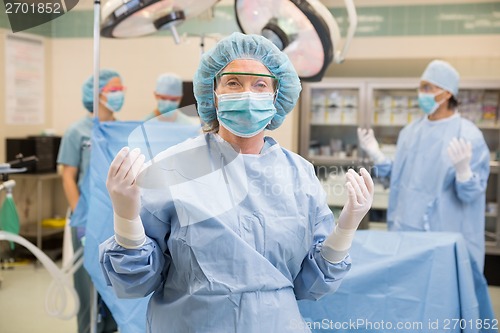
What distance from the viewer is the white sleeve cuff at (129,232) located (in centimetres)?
108

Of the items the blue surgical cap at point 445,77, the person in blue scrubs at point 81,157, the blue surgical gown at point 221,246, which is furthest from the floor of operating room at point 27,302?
the blue surgical gown at point 221,246

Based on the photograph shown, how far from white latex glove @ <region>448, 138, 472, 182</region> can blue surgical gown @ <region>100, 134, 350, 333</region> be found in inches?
57.3

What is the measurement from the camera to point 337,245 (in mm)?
1241

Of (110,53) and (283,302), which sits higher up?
(110,53)

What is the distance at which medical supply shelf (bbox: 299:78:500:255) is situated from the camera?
4.16m

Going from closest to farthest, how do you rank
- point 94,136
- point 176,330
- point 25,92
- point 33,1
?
1. point 176,330
2. point 33,1
3. point 94,136
4. point 25,92

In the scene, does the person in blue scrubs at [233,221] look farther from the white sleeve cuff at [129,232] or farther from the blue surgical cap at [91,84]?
the blue surgical cap at [91,84]

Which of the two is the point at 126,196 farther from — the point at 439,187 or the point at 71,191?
the point at 439,187

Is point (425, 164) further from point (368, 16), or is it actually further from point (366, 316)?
point (368, 16)

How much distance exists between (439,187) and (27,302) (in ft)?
8.53

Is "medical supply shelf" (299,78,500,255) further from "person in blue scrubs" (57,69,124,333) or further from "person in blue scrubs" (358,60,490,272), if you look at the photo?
"person in blue scrubs" (57,69,124,333)

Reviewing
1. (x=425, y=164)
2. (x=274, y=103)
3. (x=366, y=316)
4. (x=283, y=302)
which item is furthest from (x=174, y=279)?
(x=425, y=164)

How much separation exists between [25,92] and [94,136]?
2.78 meters

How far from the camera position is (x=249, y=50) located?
1275mm
